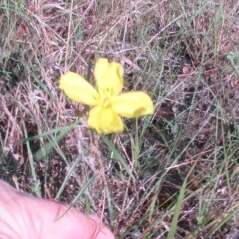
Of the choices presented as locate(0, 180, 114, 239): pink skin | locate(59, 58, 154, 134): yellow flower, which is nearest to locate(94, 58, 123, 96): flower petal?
locate(59, 58, 154, 134): yellow flower

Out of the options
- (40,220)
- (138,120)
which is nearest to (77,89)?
→ (40,220)

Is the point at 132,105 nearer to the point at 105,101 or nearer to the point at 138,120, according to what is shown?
the point at 105,101

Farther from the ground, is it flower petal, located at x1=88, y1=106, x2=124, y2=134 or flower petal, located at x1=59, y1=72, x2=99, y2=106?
flower petal, located at x1=59, y1=72, x2=99, y2=106

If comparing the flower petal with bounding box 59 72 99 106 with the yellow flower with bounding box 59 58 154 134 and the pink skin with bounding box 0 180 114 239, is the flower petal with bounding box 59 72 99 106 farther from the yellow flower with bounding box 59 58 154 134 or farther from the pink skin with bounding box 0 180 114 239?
the pink skin with bounding box 0 180 114 239

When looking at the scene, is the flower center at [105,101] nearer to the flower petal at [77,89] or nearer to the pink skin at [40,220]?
the flower petal at [77,89]

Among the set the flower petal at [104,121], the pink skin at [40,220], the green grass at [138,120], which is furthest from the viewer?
the green grass at [138,120]

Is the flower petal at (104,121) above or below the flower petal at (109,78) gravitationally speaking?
below

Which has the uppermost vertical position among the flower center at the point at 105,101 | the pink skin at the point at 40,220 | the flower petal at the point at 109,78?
the flower petal at the point at 109,78

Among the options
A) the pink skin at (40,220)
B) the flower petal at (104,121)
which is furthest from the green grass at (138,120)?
the flower petal at (104,121)
